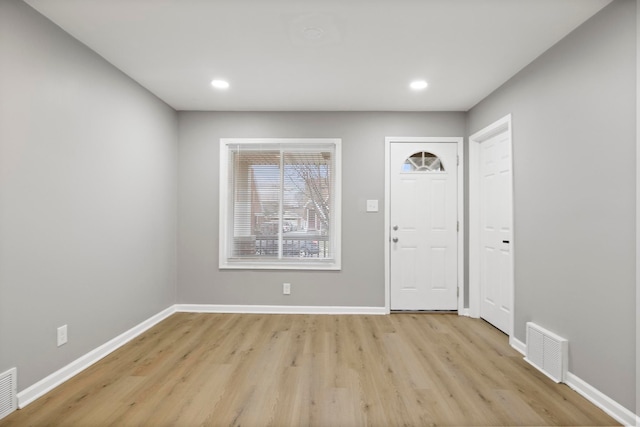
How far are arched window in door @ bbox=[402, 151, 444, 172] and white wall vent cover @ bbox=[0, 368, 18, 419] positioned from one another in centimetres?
382

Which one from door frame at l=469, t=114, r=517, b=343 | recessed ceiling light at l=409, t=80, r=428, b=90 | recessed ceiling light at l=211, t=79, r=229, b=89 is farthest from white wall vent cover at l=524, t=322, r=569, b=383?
recessed ceiling light at l=211, t=79, r=229, b=89

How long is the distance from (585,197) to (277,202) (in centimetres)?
294

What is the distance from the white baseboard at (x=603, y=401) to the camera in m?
1.78

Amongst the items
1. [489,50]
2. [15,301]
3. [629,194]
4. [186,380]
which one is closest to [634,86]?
[629,194]

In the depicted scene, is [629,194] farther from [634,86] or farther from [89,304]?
[89,304]

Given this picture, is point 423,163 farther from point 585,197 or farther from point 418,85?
point 585,197

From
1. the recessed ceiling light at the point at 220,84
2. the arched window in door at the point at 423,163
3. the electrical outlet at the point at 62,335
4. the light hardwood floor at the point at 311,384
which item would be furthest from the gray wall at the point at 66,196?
the arched window in door at the point at 423,163

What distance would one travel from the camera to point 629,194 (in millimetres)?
1793

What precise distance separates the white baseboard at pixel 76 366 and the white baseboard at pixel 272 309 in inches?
21.5

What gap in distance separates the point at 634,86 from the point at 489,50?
0.99 meters

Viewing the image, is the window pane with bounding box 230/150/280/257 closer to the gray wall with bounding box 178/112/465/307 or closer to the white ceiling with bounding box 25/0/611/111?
the gray wall with bounding box 178/112/465/307

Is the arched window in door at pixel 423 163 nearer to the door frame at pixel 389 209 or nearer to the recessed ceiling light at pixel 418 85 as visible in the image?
the door frame at pixel 389 209

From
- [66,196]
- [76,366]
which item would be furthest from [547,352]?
[66,196]

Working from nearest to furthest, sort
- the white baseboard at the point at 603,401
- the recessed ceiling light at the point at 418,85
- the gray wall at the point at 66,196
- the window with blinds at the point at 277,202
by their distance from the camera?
the white baseboard at the point at 603,401 → the gray wall at the point at 66,196 → the recessed ceiling light at the point at 418,85 → the window with blinds at the point at 277,202
